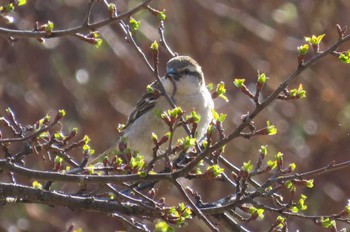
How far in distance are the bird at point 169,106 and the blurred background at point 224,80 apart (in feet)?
10.0

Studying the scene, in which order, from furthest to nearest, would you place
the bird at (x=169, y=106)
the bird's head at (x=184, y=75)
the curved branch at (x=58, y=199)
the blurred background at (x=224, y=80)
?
the blurred background at (x=224, y=80)
the bird's head at (x=184, y=75)
the bird at (x=169, y=106)
the curved branch at (x=58, y=199)

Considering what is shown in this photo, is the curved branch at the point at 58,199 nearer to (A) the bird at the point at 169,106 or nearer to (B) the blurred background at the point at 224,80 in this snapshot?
(A) the bird at the point at 169,106

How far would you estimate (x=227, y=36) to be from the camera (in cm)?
998

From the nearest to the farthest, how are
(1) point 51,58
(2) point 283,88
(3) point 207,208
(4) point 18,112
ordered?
1. (2) point 283,88
2. (3) point 207,208
3. (4) point 18,112
4. (1) point 51,58

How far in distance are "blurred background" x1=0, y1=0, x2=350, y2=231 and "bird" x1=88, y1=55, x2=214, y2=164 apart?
3.06 metres

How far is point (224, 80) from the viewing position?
980cm

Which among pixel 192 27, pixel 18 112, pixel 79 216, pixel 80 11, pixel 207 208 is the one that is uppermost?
pixel 80 11

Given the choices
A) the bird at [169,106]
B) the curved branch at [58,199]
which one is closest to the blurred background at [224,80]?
the bird at [169,106]

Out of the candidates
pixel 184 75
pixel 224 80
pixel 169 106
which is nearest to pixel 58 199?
pixel 169 106

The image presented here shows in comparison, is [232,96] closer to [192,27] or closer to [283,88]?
[192,27]

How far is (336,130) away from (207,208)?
5.98 m

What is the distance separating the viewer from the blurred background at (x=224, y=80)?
375 inches

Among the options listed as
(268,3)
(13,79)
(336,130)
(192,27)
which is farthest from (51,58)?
(336,130)

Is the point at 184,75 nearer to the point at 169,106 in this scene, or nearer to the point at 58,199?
the point at 169,106
